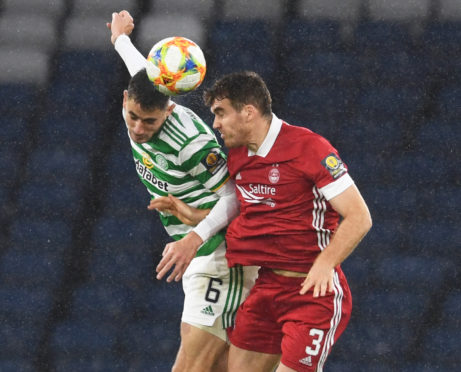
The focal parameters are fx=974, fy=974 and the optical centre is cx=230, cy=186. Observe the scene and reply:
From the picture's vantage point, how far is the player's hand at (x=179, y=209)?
3426 millimetres

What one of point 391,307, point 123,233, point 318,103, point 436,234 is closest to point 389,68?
point 318,103

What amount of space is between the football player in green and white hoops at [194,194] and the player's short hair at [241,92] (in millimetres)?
176

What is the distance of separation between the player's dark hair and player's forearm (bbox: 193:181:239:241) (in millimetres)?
384

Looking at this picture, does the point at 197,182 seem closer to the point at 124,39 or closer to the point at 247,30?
the point at 124,39

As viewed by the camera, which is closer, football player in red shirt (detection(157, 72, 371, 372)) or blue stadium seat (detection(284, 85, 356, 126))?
football player in red shirt (detection(157, 72, 371, 372))

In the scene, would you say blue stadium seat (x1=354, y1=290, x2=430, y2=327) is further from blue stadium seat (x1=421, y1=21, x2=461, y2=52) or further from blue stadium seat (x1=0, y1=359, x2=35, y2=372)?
blue stadium seat (x1=0, y1=359, x2=35, y2=372)

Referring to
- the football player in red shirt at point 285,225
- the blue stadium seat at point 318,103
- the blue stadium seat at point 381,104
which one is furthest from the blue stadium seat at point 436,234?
the football player in red shirt at point 285,225

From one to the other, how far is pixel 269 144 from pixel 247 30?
2.26m

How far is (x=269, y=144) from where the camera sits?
3.31 metres

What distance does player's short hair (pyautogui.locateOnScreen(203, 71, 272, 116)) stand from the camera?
329cm

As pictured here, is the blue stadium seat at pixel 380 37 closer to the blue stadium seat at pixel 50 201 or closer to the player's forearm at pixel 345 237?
the blue stadium seat at pixel 50 201

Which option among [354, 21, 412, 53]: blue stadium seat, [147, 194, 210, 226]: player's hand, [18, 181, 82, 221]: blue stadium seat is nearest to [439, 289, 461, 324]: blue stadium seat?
[354, 21, 412, 53]: blue stadium seat

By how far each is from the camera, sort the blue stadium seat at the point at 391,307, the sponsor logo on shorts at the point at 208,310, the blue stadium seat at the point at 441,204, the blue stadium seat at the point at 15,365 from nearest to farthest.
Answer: the sponsor logo on shorts at the point at 208,310, the blue stadium seat at the point at 15,365, the blue stadium seat at the point at 391,307, the blue stadium seat at the point at 441,204

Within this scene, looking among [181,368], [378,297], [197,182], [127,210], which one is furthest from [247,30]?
[181,368]
